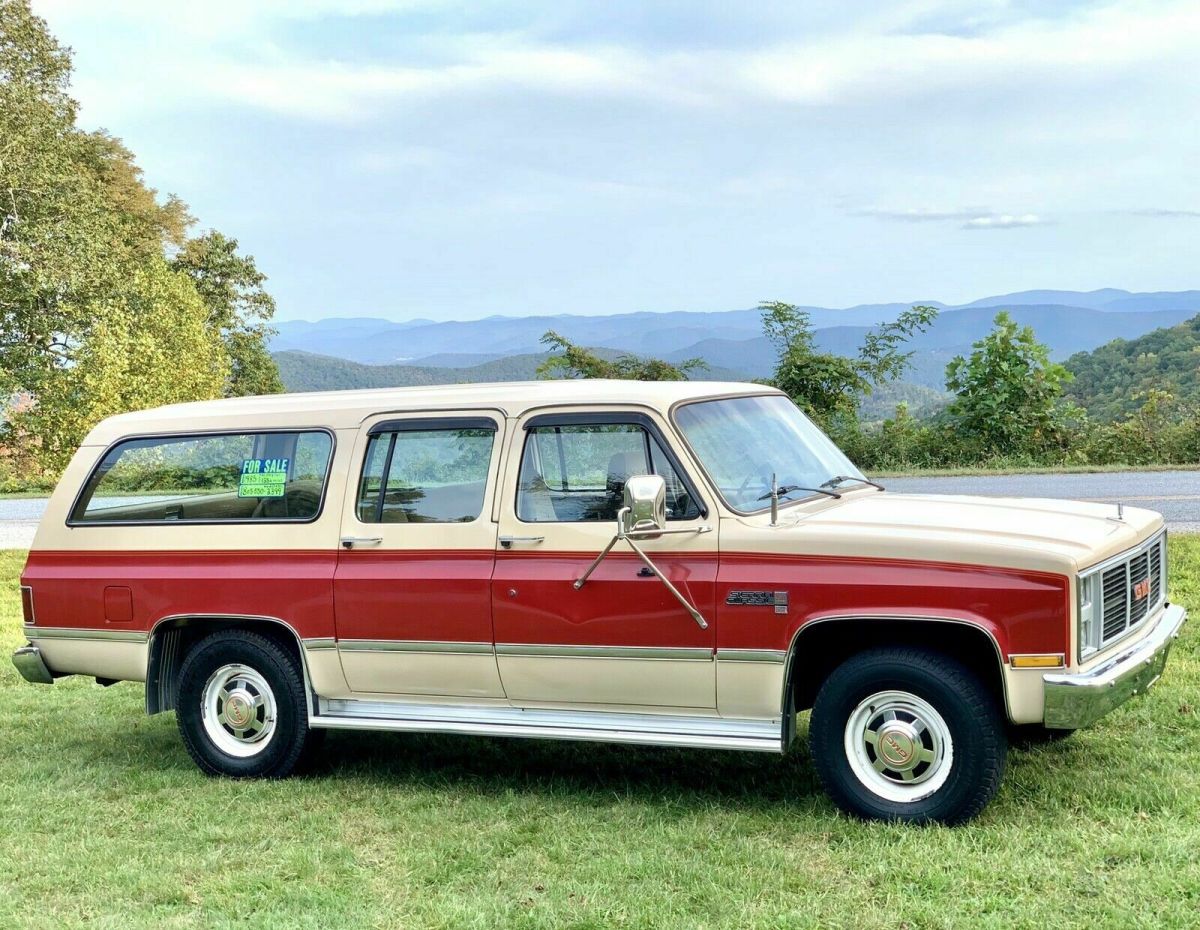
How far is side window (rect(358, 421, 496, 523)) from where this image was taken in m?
6.46

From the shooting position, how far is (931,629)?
564 centimetres

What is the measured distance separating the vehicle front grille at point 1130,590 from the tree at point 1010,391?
1552cm

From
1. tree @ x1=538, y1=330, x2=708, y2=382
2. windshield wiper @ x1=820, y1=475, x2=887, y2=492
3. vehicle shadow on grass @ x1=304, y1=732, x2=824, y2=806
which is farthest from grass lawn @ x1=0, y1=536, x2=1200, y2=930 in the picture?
tree @ x1=538, y1=330, x2=708, y2=382

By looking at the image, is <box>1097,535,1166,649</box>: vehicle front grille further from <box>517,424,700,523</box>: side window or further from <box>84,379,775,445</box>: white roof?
<box>84,379,775,445</box>: white roof

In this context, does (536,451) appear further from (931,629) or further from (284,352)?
(284,352)

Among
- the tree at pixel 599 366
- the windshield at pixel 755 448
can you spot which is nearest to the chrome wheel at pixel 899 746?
the windshield at pixel 755 448

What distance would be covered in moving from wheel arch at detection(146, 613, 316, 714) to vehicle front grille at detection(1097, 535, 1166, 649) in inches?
156

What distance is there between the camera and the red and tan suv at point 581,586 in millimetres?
5480

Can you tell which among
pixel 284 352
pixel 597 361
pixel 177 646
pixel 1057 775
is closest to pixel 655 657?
pixel 1057 775

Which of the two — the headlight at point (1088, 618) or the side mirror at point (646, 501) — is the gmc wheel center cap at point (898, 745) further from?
the side mirror at point (646, 501)

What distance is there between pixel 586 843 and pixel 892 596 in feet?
5.67

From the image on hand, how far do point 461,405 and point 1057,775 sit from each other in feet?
11.4

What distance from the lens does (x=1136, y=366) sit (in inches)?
1580

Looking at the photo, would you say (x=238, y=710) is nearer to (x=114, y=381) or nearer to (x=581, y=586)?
(x=581, y=586)
